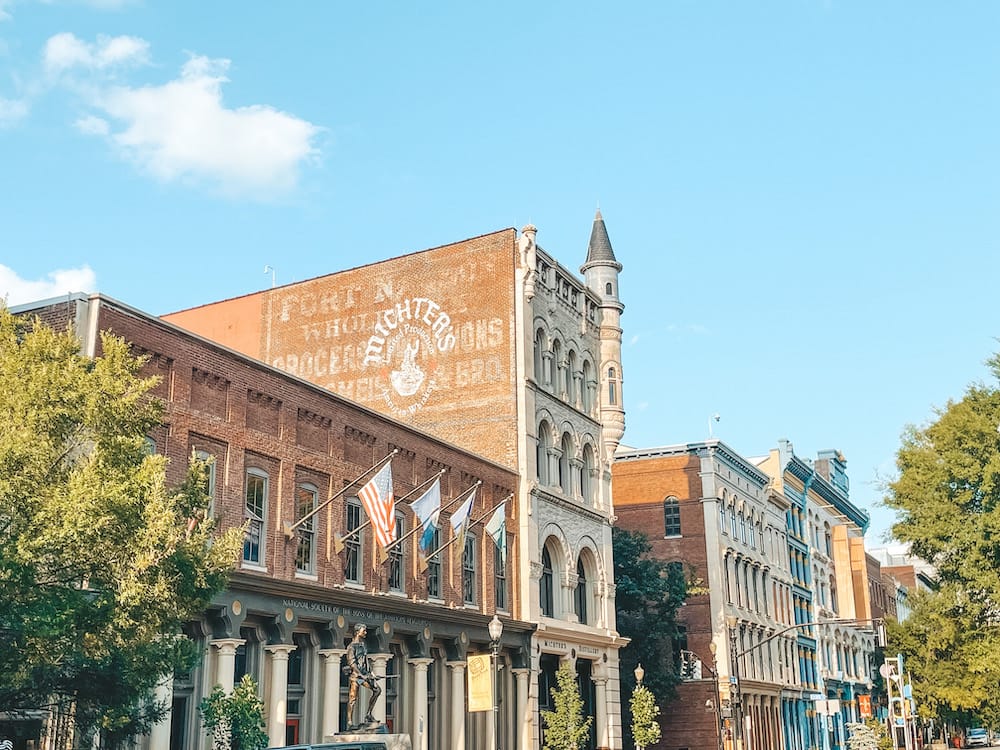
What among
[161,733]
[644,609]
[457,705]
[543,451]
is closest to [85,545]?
[161,733]

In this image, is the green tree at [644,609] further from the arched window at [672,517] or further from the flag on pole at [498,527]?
the flag on pole at [498,527]

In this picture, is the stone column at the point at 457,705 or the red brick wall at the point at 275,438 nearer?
the red brick wall at the point at 275,438

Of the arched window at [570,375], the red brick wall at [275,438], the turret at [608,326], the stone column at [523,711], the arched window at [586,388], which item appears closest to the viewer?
the red brick wall at [275,438]

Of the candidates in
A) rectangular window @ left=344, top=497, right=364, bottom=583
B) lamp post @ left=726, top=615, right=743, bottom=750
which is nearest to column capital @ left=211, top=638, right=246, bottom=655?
rectangular window @ left=344, top=497, right=364, bottom=583

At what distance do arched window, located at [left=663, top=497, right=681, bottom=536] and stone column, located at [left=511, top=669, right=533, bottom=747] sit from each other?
2375 cm

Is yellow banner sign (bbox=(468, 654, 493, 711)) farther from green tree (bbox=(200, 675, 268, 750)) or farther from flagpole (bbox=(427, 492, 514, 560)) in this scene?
green tree (bbox=(200, 675, 268, 750))

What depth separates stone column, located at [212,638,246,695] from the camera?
2647cm

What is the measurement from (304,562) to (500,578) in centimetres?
1120

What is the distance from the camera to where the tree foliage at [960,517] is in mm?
39812

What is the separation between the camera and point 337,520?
3206cm

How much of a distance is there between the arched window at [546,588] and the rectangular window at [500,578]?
2277 millimetres

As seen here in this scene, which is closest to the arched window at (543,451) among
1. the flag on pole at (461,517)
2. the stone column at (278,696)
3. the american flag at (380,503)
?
the flag on pole at (461,517)

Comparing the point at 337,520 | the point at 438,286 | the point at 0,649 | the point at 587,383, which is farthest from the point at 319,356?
the point at 0,649

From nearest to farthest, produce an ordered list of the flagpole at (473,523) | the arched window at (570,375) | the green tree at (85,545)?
1. the green tree at (85,545)
2. the flagpole at (473,523)
3. the arched window at (570,375)
